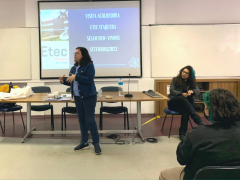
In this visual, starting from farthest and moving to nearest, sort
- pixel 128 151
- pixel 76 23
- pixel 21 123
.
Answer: pixel 76 23 → pixel 21 123 → pixel 128 151

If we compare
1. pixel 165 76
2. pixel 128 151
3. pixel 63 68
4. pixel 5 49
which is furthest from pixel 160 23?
pixel 5 49

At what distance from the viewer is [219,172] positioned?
3.05ft

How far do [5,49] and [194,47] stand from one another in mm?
4516

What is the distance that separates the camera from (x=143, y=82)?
4.55 metres

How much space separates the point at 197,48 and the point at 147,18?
140cm

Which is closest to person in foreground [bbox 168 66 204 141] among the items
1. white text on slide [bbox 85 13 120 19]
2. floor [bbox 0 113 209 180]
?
floor [bbox 0 113 209 180]

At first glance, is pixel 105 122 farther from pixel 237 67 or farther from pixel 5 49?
pixel 237 67

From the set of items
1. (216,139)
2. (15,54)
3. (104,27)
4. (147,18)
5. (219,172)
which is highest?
(147,18)

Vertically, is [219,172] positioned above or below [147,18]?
below

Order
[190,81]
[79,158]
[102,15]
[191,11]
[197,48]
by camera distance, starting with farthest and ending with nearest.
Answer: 1. [191,11]
2. [197,48]
3. [102,15]
4. [190,81]
5. [79,158]

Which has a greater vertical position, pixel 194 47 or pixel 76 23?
pixel 76 23

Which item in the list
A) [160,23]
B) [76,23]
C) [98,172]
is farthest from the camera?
[160,23]

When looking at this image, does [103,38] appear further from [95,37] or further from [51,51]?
[51,51]

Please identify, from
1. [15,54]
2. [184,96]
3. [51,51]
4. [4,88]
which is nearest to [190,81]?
[184,96]
